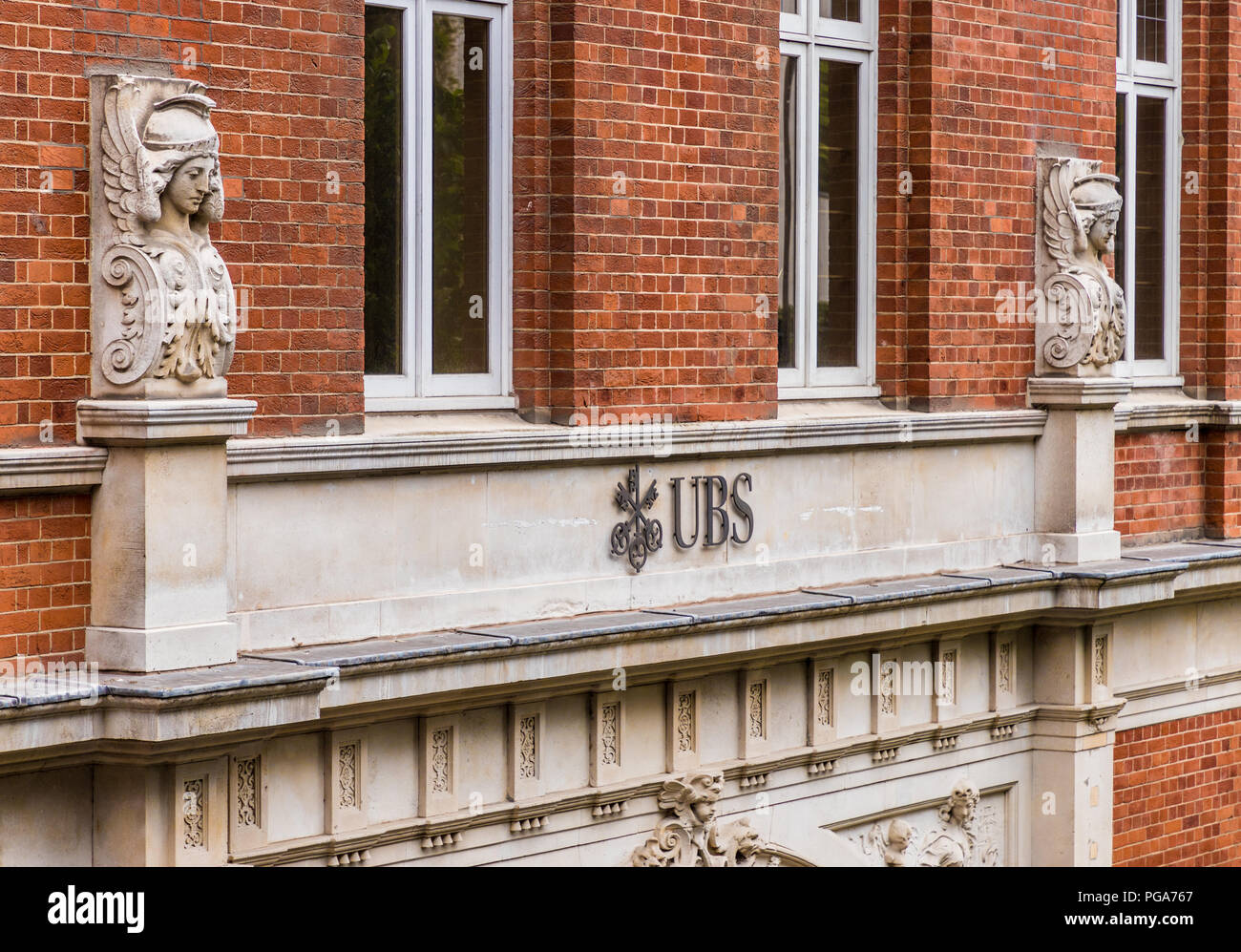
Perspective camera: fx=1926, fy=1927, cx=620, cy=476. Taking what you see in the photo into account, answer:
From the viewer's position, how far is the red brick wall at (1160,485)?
449 inches

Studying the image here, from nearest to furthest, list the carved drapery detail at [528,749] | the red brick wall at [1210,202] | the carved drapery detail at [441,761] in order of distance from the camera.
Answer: the carved drapery detail at [441,761] < the carved drapery detail at [528,749] < the red brick wall at [1210,202]

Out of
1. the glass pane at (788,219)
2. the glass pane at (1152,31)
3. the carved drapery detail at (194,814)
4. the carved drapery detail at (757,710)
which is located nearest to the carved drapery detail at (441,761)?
the carved drapery detail at (194,814)

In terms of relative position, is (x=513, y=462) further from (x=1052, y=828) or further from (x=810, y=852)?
(x=1052, y=828)

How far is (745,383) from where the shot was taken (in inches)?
353

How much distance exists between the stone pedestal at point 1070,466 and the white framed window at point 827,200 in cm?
117

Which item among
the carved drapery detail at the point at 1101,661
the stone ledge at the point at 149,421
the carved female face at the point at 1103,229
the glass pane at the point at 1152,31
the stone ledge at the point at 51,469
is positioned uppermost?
the glass pane at the point at 1152,31

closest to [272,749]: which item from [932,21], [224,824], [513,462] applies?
[224,824]

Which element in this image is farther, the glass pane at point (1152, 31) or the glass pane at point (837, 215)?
the glass pane at point (1152, 31)

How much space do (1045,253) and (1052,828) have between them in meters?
3.19

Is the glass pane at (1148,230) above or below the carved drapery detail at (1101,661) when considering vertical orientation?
above

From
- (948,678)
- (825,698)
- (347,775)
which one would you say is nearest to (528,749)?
(347,775)

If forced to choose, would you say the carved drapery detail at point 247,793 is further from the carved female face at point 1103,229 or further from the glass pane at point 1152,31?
the glass pane at point 1152,31

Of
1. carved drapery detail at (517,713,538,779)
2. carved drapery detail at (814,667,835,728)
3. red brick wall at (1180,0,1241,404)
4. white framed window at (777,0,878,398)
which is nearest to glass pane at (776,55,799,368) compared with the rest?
white framed window at (777,0,878,398)

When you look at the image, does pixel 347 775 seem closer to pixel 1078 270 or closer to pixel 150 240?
pixel 150 240
